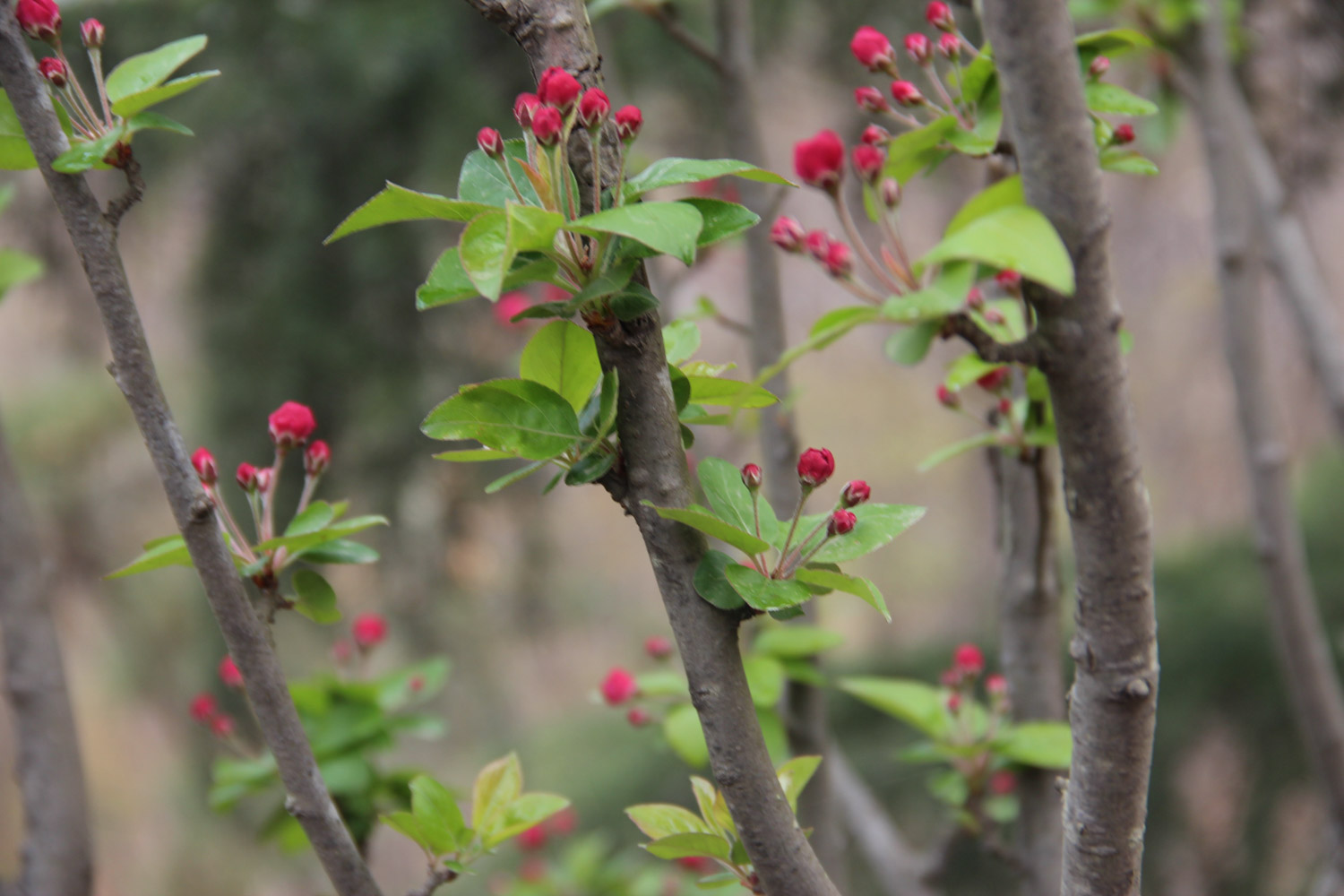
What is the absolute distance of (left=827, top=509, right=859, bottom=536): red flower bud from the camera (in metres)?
0.48

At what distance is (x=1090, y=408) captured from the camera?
0.37 metres

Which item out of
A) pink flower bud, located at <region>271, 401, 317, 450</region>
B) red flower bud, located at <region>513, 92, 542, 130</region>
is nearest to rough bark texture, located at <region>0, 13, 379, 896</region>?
pink flower bud, located at <region>271, 401, 317, 450</region>

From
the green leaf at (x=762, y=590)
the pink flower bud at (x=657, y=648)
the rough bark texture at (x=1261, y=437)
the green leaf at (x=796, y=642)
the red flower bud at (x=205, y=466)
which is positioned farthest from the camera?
the rough bark texture at (x=1261, y=437)

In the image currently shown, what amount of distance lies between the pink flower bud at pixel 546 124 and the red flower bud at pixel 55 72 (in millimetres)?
269

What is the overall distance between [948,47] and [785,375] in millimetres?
615

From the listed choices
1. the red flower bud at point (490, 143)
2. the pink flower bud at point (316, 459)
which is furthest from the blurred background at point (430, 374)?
the red flower bud at point (490, 143)

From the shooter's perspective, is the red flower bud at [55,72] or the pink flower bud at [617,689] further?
the pink flower bud at [617,689]

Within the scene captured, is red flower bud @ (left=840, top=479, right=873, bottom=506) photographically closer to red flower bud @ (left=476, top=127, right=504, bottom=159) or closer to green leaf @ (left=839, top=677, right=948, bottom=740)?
red flower bud @ (left=476, top=127, right=504, bottom=159)

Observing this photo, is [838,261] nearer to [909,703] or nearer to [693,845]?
[693,845]

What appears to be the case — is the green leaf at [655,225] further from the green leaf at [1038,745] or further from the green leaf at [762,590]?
the green leaf at [1038,745]

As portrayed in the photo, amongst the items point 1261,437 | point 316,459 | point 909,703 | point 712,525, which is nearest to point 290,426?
point 316,459

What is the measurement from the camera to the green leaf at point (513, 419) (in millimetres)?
455

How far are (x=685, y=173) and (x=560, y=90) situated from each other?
7 cm

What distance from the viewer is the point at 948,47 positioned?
62 centimetres
